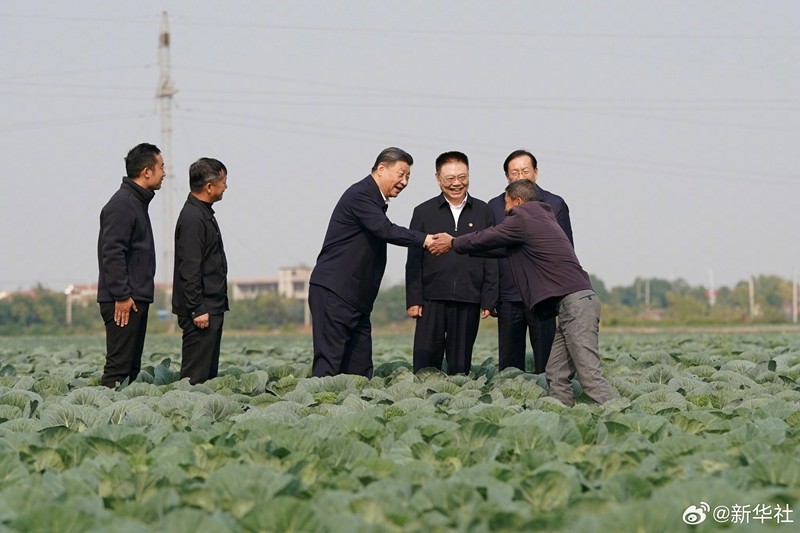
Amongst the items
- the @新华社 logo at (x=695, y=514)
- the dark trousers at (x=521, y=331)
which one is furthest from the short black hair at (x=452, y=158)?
the @新华社 logo at (x=695, y=514)

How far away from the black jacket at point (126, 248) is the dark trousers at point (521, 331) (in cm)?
260

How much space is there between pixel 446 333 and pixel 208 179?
6.85 ft

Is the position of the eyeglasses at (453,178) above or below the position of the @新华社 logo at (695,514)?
above

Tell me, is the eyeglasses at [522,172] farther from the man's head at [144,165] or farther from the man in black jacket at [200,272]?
the man's head at [144,165]

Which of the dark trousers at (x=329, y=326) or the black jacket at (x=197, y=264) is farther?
the dark trousers at (x=329, y=326)

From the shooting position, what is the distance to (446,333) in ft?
27.1

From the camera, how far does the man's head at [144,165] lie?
25.1ft

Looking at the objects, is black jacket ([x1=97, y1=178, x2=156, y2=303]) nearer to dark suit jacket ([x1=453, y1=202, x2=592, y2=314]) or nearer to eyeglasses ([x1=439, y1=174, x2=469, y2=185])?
eyeglasses ([x1=439, y1=174, x2=469, y2=185])

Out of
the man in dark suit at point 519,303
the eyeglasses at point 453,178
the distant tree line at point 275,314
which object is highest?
the eyeglasses at point 453,178

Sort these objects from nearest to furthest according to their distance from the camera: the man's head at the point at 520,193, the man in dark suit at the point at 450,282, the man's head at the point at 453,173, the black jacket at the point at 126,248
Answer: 1. the man's head at the point at 520,193
2. the black jacket at the point at 126,248
3. the man's head at the point at 453,173
4. the man in dark suit at the point at 450,282

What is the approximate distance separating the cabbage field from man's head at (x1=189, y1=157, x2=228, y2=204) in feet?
4.36

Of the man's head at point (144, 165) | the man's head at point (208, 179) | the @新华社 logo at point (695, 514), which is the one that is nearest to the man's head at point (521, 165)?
the man's head at point (208, 179)

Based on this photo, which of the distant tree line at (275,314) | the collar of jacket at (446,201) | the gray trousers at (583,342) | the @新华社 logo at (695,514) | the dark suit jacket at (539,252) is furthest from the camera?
the distant tree line at (275,314)

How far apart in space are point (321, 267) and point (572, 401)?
6.87 feet
